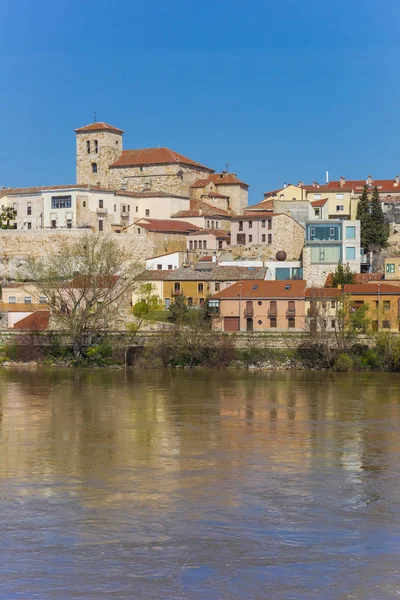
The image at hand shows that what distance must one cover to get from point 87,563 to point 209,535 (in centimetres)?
205

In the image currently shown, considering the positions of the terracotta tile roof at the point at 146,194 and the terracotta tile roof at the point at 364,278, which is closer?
the terracotta tile roof at the point at 364,278

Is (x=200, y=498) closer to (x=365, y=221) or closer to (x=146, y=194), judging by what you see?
(x=365, y=221)

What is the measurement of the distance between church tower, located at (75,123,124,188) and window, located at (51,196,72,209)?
8269 millimetres

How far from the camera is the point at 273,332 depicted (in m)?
40.9

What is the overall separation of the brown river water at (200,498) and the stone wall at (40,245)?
2601cm

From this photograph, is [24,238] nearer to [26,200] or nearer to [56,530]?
[26,200]

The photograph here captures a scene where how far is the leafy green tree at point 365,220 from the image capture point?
52219mm

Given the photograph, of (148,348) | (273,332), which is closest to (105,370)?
(148,348)

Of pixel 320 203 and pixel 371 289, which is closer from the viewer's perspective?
pixel 371 289

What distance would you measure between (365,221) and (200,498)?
37.6 m

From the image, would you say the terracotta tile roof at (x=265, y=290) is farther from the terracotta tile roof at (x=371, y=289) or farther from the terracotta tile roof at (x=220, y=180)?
the terracotta tile roof at (x=220, y=180)

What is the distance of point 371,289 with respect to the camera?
42.5 meters

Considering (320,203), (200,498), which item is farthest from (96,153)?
(200,498)

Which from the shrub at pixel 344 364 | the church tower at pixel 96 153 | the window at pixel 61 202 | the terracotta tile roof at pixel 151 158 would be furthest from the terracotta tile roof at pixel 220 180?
the shrub at pixel 344 364
